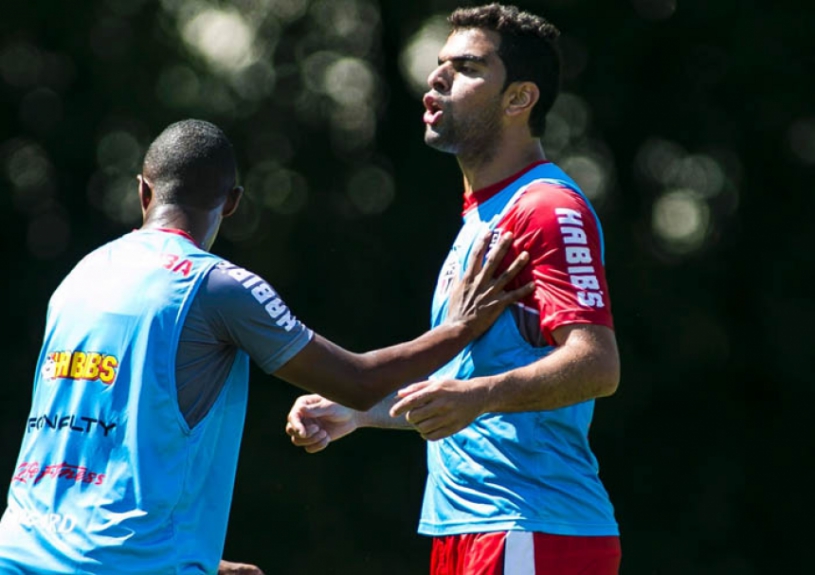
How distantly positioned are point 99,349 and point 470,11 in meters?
1.80

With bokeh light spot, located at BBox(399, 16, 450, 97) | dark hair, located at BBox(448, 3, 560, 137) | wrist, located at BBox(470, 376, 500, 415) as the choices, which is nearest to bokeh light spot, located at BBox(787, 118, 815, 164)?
bokeh light spot, located at BBox(399, 16, 450, 97)

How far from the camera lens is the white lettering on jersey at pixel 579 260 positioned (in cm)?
383

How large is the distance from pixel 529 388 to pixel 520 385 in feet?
0.09

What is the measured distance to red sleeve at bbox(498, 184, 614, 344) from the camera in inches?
150

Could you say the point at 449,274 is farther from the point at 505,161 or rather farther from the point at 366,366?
the point at 366,366

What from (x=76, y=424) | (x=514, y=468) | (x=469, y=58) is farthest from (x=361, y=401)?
(x=469, y=58)

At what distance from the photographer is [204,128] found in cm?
406

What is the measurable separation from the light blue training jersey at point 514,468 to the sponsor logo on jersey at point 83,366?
98 cm

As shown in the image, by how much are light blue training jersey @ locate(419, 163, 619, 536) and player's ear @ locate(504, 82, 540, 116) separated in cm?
37

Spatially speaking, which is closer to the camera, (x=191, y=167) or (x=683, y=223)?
(x=191, y=167)

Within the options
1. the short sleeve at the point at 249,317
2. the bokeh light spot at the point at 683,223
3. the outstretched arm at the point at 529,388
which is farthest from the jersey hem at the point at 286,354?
the bokeh light spot at the point at 683,223

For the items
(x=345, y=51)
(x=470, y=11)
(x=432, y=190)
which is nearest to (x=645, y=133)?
(x=432, y=190)

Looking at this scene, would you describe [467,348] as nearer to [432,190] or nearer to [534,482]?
[534,482]

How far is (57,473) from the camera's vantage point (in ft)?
11.8
